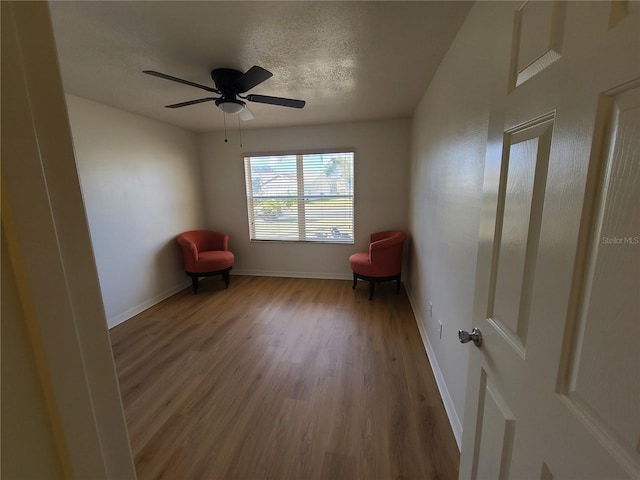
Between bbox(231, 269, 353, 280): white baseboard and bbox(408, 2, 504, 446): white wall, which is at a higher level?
bbox(408, 2, 504, 446): white wall

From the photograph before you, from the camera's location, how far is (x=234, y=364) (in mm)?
2211

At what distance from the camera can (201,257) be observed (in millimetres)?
3799

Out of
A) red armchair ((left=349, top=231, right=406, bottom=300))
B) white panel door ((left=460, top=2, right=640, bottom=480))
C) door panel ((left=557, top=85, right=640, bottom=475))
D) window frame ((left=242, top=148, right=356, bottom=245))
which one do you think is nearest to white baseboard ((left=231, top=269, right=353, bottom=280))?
window frame ((left=242, top=148, right=356, bottom=245))

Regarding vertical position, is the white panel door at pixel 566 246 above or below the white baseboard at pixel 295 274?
above

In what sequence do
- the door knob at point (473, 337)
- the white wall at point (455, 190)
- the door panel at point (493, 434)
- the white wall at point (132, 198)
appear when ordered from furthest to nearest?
the white wall at point (132, 198)
the white wall at point (455, 190)
the door knob at point (473, 337)
the door panel at point (493, 434)

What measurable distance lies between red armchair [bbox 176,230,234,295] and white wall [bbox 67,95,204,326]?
23cm

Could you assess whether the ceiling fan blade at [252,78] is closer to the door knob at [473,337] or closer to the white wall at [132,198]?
the white wall at [132,198]

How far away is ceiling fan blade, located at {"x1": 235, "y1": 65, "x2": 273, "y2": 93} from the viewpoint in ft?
6.00

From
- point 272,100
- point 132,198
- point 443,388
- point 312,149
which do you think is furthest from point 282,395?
point 312,149

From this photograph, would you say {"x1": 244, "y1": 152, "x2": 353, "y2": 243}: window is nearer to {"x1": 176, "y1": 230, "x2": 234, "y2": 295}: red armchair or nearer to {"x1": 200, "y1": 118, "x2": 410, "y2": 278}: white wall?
{"x1": 200, "y1": 118, "x2": 410, "y2": 278}: white wall

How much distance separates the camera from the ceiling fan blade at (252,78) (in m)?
1.83

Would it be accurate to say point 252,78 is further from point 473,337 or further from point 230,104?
point 473,337

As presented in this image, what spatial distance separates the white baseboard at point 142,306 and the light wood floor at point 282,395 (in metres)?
0.12

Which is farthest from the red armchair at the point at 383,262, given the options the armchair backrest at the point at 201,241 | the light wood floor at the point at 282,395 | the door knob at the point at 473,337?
the door knob at the point at 473,337
